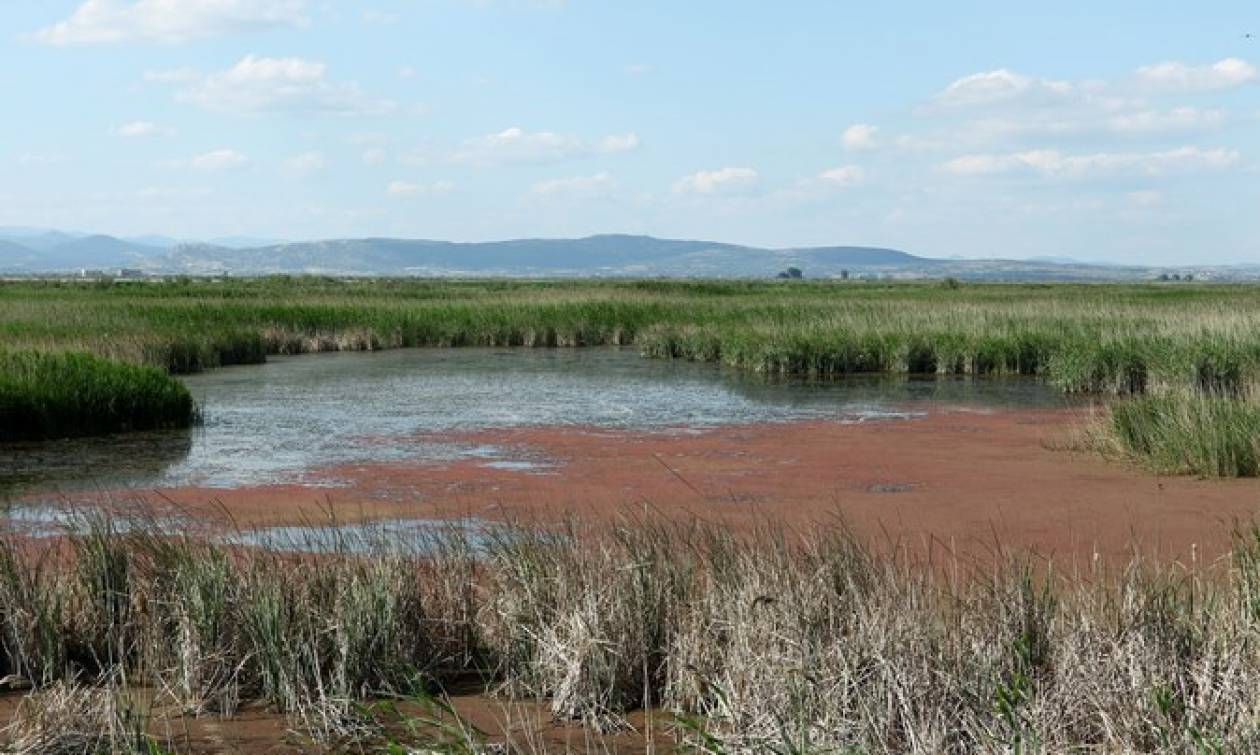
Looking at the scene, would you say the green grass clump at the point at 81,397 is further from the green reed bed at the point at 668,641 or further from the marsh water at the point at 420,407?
the green reed bed at the point at 668,641

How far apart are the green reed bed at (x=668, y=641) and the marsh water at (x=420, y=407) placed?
6.53m

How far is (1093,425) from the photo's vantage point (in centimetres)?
1584

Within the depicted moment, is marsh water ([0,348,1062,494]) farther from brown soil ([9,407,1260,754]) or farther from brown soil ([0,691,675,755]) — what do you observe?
brown soil ([0,691,675,755])

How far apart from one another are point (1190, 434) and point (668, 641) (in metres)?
8.68

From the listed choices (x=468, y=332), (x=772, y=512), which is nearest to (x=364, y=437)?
(x=772, y=512)

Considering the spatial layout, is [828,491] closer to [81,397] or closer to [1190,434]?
[1190,434]

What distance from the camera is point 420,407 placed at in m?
21.2

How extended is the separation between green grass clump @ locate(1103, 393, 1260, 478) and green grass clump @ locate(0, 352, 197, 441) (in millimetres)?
11953

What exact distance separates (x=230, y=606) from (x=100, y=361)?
13.4m

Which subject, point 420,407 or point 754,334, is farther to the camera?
point 754,334

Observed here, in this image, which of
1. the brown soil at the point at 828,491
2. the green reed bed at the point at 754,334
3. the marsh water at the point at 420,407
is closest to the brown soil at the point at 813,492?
the brown soil at the point at 828,491

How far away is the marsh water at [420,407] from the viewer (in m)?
15.0

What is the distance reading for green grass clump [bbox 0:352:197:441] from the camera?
1714 cm

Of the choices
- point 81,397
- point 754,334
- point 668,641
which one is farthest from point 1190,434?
point 754,334
